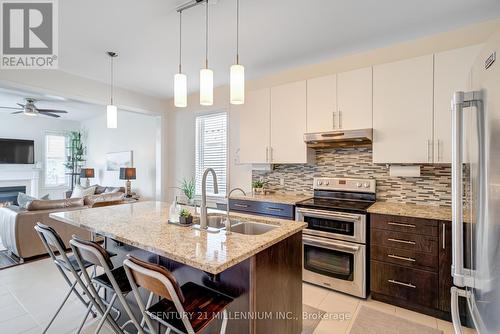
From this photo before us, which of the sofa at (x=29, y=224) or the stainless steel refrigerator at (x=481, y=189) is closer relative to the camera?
the stainless steel refrigerator at (x=481, y=189)

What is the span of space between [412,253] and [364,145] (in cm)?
126

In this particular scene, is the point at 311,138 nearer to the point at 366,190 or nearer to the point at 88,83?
the point at 366,190

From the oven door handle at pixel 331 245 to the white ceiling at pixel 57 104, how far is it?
4.64m

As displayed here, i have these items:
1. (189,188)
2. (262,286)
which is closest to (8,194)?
(189,188)

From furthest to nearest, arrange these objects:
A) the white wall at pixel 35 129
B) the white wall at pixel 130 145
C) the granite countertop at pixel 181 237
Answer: the white wall at pixel 35 129 < the white wall at pixel 130 145 < the granite countertop at pixel 181 237

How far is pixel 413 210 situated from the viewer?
7.56 ft

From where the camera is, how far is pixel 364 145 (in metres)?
2.89

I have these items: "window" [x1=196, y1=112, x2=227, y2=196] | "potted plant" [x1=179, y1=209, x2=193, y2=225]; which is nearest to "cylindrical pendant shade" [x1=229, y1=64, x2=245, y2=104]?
"potted plant" [x1=179, y1=209, x2=193, y2=225]

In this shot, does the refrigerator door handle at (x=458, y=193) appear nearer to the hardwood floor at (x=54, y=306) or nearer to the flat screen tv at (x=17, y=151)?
the hardwood floor at (x=54, y=306)

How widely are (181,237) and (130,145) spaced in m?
5.26

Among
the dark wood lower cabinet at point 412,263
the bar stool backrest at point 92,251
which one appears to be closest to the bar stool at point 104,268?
the bar stool backrest at point 92,251

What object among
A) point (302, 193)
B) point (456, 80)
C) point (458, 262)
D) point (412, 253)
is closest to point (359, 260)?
point (412, 253)

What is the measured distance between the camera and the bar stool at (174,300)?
103 cm

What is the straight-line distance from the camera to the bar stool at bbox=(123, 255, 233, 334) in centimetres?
103
